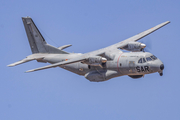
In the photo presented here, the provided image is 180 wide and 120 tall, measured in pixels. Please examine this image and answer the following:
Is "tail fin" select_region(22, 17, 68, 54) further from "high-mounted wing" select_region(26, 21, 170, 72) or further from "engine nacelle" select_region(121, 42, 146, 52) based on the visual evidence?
"engine nacelle" select_region(121, 42, 146, 52)

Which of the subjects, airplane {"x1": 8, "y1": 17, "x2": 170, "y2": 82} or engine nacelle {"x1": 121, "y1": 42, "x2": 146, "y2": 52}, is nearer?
airplane {"x1": 8, "y1": 17, "x2": 170, "y2": 82}

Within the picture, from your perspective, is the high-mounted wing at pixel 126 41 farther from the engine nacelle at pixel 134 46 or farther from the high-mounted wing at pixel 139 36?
the engine nacelle at pixel 134 46

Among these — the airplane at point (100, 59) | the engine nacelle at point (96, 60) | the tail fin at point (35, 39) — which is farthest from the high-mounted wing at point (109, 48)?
the tail fin at point (35, 39)

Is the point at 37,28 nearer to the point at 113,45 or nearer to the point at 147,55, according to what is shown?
the point at 113,45

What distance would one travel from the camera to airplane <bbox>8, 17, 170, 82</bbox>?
1377 inches

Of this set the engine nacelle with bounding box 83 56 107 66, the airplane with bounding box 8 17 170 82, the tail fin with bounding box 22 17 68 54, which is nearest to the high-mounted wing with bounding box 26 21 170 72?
the airplane with bounding box 8 17 170 82

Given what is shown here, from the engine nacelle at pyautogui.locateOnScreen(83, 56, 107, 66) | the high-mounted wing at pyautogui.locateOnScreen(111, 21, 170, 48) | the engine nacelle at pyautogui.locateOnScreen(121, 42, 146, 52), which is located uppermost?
the high-mounted wing at pyautogui.locateOnScreen(111, 21, 170, 48)

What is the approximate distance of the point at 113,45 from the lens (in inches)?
1596

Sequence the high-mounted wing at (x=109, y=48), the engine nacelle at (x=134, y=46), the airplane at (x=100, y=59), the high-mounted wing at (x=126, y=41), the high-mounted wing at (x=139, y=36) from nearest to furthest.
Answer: the airplane at (x=100, y=59) → the high-mounted wing at (x=109, y=48) → the high-mounted wing at (x=126, y=41) → the engine nacelle at (x=134, y=46) → the high-mounted wing at (x=139, y=36)

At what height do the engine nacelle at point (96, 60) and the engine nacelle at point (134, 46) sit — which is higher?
the engine nacelle at point (134, 46)

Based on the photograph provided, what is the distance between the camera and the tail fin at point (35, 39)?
134ft

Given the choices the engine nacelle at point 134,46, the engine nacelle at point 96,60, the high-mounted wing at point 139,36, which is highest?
the high-mounted wing at point 139,36

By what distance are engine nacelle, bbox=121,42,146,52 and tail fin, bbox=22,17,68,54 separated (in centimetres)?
826

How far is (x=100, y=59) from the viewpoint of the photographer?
35.1m
